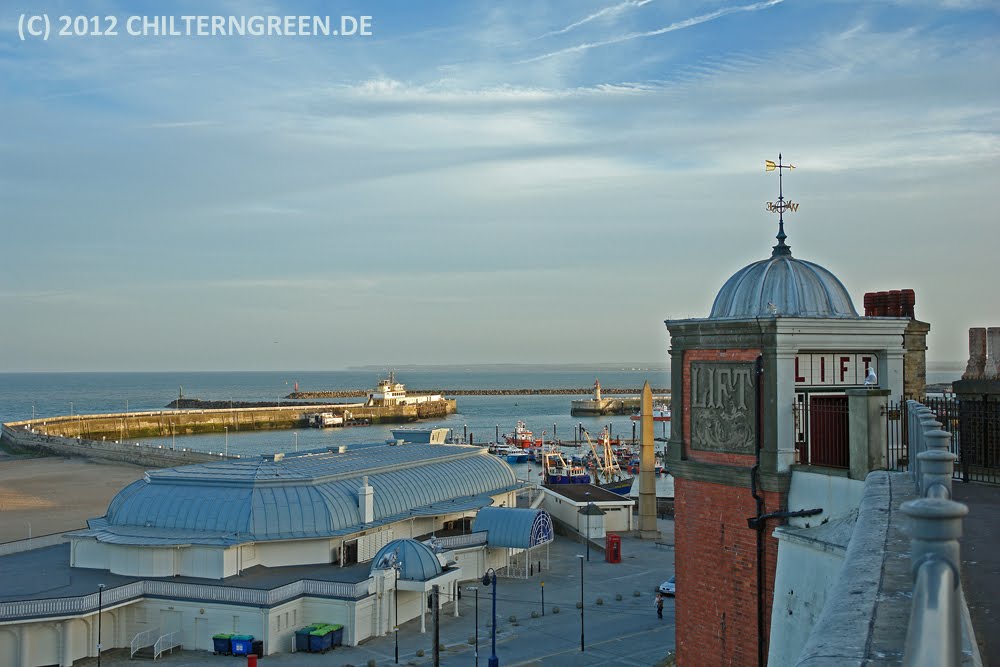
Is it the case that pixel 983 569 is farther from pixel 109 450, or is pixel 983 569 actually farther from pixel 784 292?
pixel 109 450

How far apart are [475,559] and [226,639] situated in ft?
47.8

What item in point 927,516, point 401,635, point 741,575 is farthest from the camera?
point 401,635

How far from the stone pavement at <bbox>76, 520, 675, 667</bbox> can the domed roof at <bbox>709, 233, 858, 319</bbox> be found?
671 inches

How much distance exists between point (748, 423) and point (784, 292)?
340cm

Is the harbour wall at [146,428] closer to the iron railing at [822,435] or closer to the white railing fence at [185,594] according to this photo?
the white railing fence at [185,594]

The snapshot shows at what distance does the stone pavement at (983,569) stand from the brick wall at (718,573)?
3560mm

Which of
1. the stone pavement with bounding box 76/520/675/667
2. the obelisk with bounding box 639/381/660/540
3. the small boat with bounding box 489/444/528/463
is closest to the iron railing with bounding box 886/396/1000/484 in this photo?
the stone pavement with bounding box 76/520/675/667

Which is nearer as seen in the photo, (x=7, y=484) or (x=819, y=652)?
(x=819, y=652)

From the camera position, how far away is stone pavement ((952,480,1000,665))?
229 inches

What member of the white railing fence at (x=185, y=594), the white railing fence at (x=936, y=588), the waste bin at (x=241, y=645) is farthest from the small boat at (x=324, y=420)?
the white railing fence at (x=936, y=588)

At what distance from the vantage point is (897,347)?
17172mm

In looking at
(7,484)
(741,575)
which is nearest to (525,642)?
(741,575)

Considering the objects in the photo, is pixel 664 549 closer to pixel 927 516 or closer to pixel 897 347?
pixel 897 347

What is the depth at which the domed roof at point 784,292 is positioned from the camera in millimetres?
18078
